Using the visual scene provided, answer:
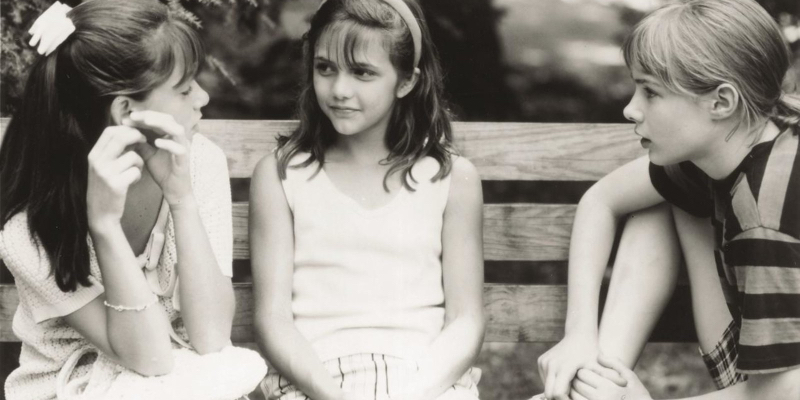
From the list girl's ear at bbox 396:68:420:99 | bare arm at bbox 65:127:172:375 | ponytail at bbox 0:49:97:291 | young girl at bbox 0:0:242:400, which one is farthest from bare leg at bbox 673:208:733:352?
ponytail at bbox 0:49:97:291

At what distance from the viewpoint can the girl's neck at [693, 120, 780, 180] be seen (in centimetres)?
196

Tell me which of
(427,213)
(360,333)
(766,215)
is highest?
(766,215)

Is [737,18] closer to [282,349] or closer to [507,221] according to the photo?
[507,221]

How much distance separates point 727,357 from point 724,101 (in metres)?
0.56

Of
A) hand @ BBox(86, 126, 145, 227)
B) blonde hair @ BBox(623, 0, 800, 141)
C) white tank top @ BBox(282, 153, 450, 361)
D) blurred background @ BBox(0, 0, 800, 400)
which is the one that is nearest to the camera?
hand @ BBox(86, 126, 145, 227)

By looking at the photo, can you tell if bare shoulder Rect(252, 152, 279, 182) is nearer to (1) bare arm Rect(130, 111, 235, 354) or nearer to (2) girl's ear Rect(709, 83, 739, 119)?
(1) bare arm Rect(130, 111, 235, 354)

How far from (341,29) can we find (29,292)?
2.75 ft

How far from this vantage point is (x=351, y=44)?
87.4 inches

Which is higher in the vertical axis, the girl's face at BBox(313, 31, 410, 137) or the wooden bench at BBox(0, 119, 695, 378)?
the girl's face at BBox(313, 31, 410, 137)

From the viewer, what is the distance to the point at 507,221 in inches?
96.0

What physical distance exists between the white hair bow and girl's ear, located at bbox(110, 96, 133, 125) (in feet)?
0.48

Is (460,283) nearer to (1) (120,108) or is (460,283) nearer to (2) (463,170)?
(2) (463,170)

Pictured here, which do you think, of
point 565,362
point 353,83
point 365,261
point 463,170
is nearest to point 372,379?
point 365,261

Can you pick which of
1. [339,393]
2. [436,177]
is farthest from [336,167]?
[339,393]
